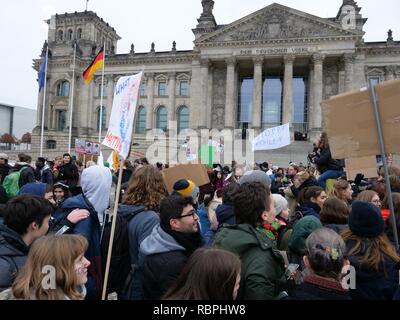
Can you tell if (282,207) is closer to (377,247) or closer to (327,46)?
(377,247)

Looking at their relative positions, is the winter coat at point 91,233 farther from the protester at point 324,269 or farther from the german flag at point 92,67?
the german flag at point 92,67

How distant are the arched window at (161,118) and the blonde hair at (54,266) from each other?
4792 centimetres

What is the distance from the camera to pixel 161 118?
51.0 metres

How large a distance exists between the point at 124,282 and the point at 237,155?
116 feet

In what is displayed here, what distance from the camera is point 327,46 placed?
41062 millimetres

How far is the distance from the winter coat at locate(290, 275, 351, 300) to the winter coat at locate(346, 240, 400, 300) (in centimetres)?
52

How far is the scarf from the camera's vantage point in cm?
327

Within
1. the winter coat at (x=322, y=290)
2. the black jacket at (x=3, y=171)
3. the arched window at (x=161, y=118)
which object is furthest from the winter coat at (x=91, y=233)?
the arched window at (x=161, y=118)

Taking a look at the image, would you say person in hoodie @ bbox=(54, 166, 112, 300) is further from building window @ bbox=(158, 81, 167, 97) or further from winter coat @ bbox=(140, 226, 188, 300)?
building window @ bbox=(158, 81, 167, 97)

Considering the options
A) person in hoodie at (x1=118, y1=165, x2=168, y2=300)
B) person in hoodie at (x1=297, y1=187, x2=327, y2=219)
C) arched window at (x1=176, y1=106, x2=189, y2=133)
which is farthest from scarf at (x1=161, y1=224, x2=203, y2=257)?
arched window at (x1=176, y1=106, x2=189, y2=133)

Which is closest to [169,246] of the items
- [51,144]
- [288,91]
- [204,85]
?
[288,91]

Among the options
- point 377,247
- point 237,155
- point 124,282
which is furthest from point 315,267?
point 237,155

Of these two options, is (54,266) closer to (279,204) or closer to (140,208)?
(140,208)
